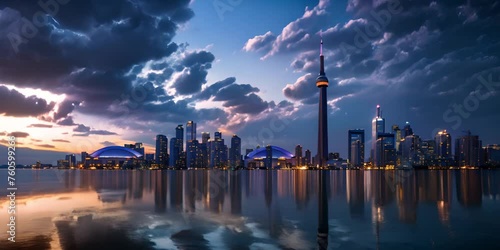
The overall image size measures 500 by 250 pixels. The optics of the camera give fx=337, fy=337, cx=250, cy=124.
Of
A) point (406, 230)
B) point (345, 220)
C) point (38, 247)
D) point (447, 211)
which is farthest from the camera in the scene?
point (447, 211)

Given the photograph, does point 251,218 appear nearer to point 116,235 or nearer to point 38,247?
point 116,235

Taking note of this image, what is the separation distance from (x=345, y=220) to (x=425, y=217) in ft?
25.7

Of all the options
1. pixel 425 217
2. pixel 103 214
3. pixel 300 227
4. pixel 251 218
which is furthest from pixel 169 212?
pixel 425 217

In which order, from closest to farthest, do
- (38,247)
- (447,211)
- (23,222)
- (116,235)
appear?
(38,247) → (116,235) → (23,222) → (447,211)

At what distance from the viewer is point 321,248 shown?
19.6m

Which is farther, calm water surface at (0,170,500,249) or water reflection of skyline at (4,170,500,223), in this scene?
water reflection of skyline at (4,170,500,223)

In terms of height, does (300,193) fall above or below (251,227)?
below

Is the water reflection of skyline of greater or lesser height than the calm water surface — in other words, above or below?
below

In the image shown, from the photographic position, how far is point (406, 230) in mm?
25078

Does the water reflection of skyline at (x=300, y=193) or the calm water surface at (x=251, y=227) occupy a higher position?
the calm water surface at (x=251, y=227)

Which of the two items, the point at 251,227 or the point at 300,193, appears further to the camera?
the point at 300,193

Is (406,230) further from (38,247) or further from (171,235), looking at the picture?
(38,247)

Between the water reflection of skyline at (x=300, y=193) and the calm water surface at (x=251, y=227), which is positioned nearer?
the calm water surface at (x=251, y=227)

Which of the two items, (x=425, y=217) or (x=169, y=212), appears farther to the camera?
(x=169, y=212)
